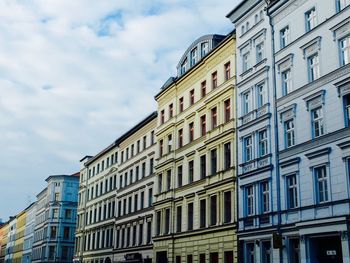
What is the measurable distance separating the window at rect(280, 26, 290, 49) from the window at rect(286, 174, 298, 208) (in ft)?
29.1

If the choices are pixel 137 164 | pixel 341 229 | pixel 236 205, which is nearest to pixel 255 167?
pixel 236 205

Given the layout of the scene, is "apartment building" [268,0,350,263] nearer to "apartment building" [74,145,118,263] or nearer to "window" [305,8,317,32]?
"window" [305,8,317,32]

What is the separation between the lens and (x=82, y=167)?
84.4 metres

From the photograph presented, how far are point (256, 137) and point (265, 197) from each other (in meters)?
4.21

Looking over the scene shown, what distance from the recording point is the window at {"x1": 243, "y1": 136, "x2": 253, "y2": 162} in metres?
35.7

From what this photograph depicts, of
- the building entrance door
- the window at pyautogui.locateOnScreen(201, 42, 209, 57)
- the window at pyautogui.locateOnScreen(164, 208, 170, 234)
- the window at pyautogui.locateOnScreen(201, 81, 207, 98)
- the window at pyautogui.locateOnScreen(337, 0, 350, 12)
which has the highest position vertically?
the window at pyautogui.locateOnScreen(201, 42, 209, 57)

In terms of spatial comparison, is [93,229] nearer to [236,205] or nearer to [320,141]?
[236,205]

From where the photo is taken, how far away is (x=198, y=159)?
1695 inches

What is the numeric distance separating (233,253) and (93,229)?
129 feet

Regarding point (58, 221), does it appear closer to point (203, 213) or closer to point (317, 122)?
point (203, 213)

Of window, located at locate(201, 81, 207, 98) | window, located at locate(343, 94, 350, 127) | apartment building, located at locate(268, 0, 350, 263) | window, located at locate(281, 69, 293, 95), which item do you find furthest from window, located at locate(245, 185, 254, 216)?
window, located at locate(201, 81, 207, 98)

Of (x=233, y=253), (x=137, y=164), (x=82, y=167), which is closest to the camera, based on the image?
(x=233, y=253)

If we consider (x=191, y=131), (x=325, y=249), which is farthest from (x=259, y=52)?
(x=325, y=249)

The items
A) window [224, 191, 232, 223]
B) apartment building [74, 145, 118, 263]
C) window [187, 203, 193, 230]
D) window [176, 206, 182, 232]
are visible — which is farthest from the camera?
apartment building [74, 145, 118, 263]
